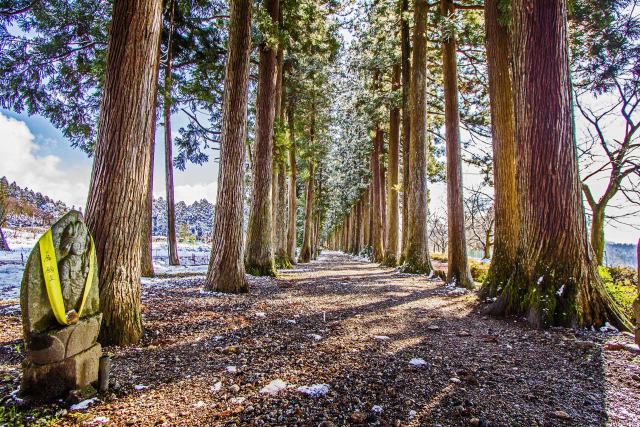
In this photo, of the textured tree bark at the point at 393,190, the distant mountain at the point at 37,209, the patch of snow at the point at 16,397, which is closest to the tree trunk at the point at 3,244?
the textured tree bark at the point at 393,190

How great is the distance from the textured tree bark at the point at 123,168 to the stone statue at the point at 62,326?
1.13m

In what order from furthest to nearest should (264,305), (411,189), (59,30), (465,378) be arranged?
(411,189) < (59,30) < (264,305) < (465,378)

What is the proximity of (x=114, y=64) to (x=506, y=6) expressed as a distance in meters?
6.77

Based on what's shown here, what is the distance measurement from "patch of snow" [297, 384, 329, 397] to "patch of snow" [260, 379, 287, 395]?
135 mm

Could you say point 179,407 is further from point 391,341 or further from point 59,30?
point 59,30

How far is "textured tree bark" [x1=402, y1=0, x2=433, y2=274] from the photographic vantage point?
36.0ft

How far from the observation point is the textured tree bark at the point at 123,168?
343 cm

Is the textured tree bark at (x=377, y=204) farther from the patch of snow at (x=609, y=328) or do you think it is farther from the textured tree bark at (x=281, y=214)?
the patch of snow at (x=609, y=328)

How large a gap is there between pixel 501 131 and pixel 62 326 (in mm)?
7188

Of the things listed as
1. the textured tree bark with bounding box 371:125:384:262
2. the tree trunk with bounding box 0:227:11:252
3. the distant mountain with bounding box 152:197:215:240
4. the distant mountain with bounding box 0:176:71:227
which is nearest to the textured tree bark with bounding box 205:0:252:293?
the textured tree bark with bounding box 371:125:384:262

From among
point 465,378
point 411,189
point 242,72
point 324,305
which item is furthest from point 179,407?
point 411,189

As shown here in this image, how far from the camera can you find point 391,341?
3754mm

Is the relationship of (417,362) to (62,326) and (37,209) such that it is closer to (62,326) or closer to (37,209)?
(62,326)

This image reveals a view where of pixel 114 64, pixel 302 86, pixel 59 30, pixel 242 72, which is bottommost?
pixel 114 64
